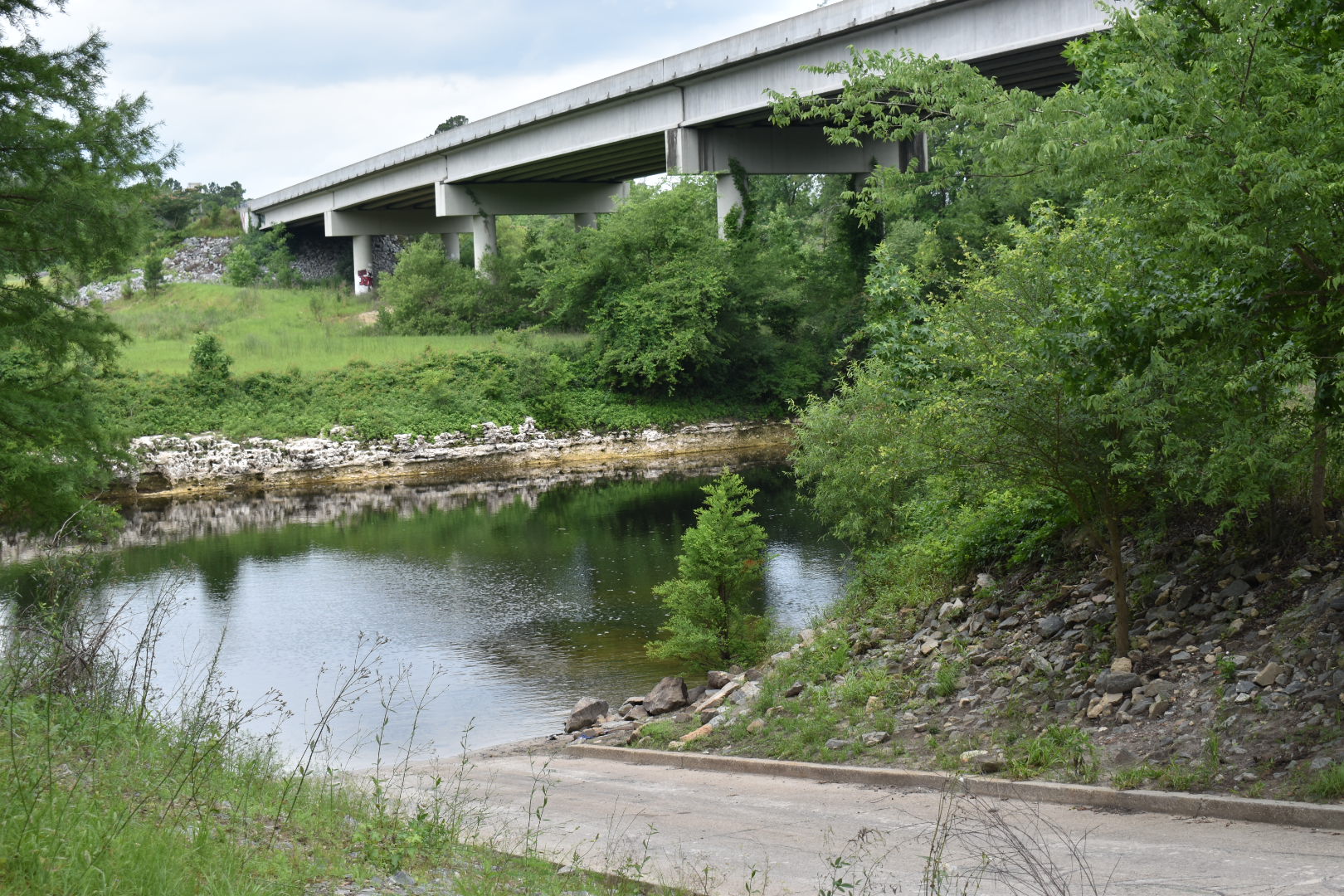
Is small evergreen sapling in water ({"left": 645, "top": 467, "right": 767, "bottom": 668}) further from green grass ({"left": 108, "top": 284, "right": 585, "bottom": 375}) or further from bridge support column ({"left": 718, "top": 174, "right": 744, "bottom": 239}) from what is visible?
green grass ({"left": 108, "top": 284, "right": 585, "bottom": 375})

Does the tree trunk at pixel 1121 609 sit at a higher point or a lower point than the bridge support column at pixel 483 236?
lower

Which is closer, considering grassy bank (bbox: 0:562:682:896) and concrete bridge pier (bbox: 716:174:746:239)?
grassy bank (bbox: 0:562:682:896)

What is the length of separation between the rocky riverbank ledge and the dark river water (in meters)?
2.45

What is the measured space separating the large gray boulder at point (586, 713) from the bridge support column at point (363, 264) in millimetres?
55934

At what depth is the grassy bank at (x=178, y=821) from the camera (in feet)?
14.4

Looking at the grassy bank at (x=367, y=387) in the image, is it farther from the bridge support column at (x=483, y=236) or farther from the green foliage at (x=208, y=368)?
the bridge support column at (x=483, y=236)

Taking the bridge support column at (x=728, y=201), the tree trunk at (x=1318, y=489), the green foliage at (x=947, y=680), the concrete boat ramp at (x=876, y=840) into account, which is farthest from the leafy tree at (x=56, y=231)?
the bridge support column at (x=728, y=201)

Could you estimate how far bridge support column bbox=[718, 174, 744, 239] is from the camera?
41.4 m

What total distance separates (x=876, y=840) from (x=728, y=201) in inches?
1477

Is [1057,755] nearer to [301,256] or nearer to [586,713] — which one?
[586,713]

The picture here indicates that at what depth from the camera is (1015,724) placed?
8.71 metres

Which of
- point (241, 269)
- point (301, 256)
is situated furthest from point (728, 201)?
point (301, 256)

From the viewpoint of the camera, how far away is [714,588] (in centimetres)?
1538

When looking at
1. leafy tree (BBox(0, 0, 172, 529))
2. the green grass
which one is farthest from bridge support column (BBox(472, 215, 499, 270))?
leafy tree (BBox(0, 0, 172, 529))
